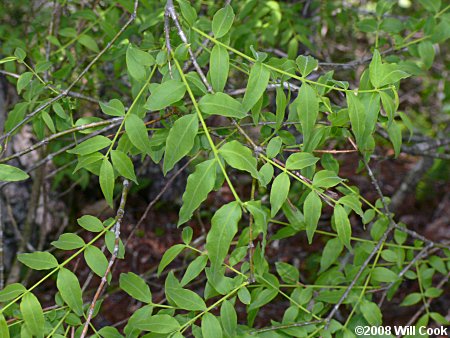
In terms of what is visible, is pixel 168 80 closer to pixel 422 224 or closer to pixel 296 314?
pixel 296 314

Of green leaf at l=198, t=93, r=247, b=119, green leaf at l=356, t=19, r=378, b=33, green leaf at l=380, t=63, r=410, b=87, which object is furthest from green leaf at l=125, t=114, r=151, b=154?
green leaf at l=356, t=19, r=378, b=33

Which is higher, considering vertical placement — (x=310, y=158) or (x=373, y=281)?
(x=310, y=158)

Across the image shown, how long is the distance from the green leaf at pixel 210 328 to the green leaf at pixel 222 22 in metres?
0.72

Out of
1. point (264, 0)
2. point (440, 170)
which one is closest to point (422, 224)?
point (440, 170)

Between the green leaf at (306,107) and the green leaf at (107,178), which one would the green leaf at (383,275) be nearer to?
the green leaf at (306,107)

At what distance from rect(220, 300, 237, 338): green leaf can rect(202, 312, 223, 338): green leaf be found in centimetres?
4

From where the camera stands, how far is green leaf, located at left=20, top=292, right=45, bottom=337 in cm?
139

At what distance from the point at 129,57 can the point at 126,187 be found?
412 mm

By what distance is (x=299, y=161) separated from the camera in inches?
54.2

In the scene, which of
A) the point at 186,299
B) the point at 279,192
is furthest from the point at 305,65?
the point at 186,299

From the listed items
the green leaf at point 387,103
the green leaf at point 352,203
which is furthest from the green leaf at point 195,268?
the green leaf at point 387,103

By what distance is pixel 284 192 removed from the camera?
1.34 meters

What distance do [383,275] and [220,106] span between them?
106cm

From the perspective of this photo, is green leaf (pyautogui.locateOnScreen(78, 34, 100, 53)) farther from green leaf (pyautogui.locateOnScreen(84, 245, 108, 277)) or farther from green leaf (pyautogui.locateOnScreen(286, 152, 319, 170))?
green leaf (pyautogui.locateOnScreen(286, 152, 319, 170))
